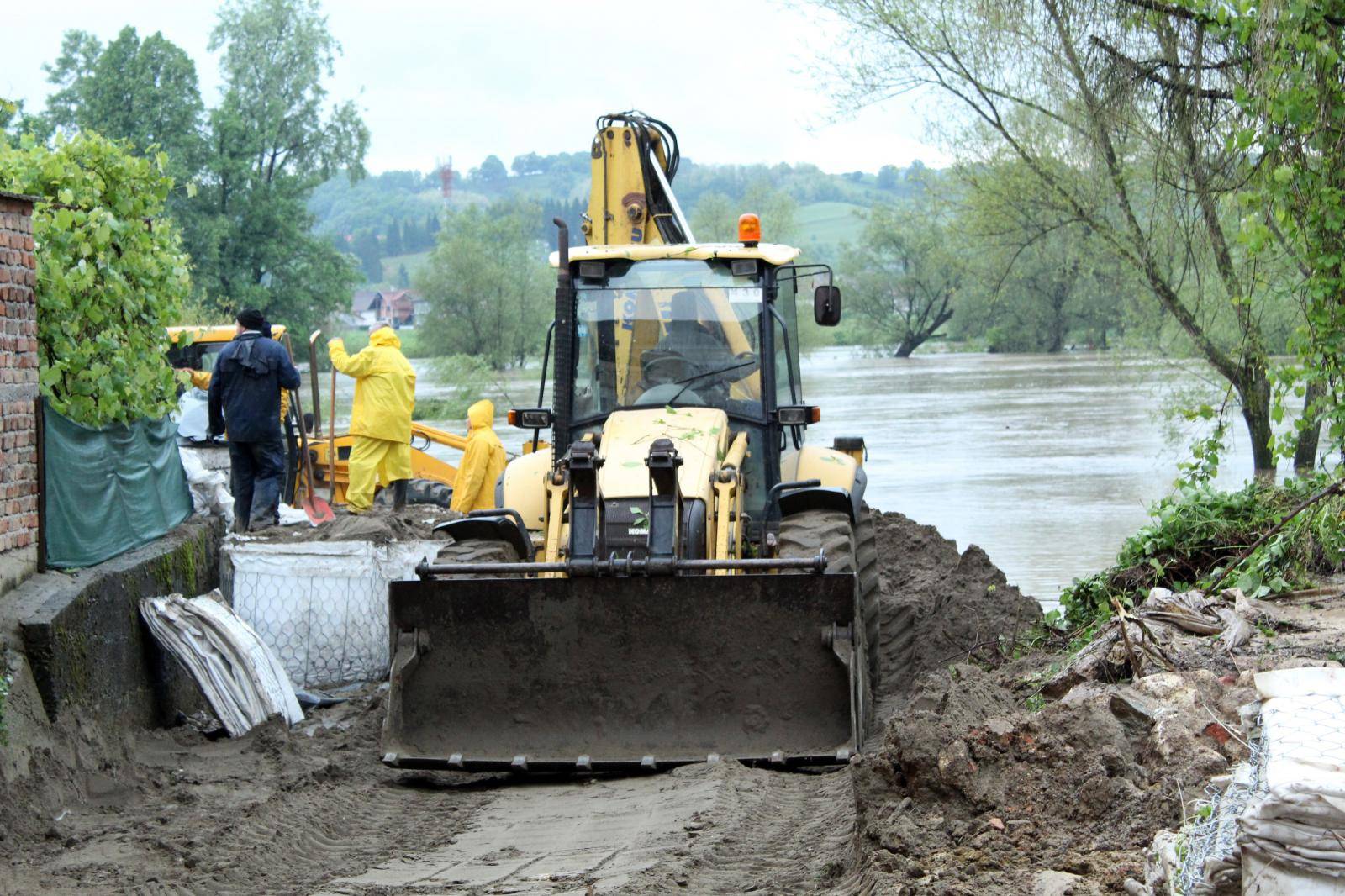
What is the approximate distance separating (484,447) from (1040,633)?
4799mm

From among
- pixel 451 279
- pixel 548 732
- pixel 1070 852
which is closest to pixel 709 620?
pixel 548 732

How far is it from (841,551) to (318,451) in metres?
9.60

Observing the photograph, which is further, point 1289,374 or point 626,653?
point 1289,374

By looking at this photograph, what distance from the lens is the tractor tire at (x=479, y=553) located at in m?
7.77

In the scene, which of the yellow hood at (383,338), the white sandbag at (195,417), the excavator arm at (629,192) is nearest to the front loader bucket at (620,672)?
the excavator arm at (629,192)

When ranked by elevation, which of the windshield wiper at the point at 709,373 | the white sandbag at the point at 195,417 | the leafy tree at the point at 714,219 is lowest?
the white sandbag at the point at 195,417

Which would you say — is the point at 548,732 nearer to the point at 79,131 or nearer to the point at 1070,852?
the point at 1070,852

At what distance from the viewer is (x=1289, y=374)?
830 centimetres

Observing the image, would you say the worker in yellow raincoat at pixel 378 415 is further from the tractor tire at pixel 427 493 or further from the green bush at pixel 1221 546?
the green bush at pixel 1221 546

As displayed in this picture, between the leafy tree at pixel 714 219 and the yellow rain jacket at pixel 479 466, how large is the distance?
48.7 meters

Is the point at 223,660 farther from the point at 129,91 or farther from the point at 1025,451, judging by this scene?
the point at 129,91

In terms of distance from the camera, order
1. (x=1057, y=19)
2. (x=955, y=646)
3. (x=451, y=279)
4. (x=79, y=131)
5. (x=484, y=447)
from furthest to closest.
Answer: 1. (x=451, y=279)
2. (x=484, y=447)
3. (x=955, y=646)
4. (x=1057, y=19)
5. (x=79, y=131)

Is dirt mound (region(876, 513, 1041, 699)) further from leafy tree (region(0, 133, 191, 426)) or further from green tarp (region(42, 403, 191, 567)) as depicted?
leafy tree (region(0, 133, 191, 426))

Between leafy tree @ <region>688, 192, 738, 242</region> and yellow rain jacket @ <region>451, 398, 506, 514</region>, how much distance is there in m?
48.7
